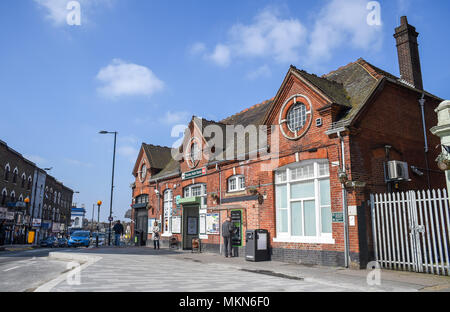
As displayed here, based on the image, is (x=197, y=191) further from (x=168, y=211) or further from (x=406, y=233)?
(x=406, y=233)

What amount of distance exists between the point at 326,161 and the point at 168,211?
46.2ft

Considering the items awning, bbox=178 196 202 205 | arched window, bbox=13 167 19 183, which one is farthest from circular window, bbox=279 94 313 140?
arched window, bbox=13 167 19 183

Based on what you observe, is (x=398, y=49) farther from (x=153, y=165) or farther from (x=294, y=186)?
(x=153, y=165)

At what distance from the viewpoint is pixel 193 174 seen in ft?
70.5

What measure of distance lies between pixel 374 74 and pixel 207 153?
10139 millimetres

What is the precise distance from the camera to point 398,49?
17.0m

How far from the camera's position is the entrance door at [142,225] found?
26953 mm

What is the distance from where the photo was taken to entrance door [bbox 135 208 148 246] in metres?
27.0

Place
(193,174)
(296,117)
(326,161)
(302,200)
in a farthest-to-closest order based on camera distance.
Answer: (193,174), (296,117), (302,200), (326,161)

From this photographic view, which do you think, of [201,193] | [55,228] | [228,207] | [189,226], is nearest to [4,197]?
[189,226]

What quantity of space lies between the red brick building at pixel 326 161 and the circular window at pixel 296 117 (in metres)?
0.04

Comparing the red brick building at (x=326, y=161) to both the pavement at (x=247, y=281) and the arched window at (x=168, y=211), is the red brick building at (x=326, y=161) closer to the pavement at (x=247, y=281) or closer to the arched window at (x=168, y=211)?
the pavement at (x=247, y=281)
